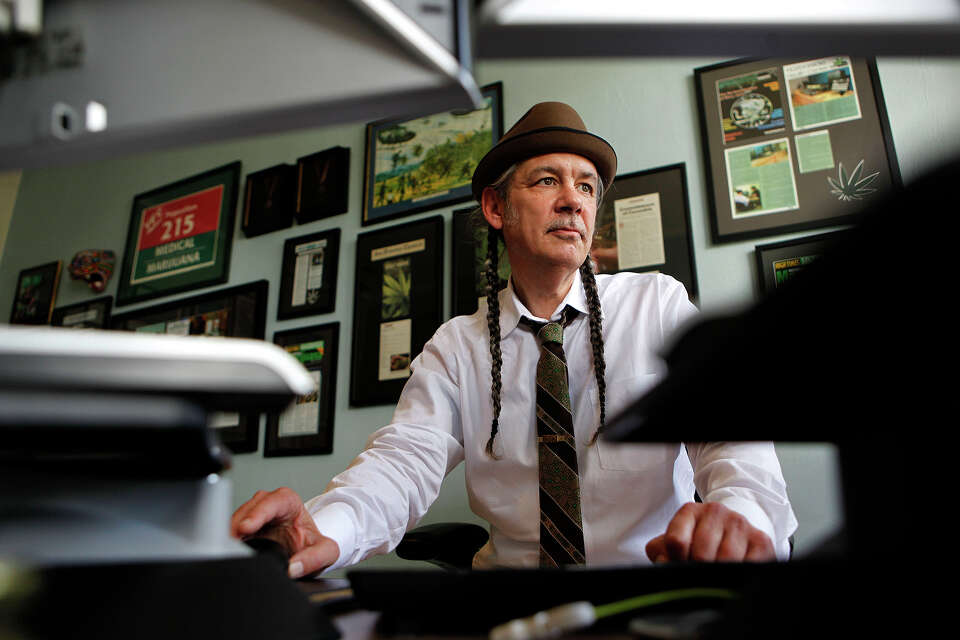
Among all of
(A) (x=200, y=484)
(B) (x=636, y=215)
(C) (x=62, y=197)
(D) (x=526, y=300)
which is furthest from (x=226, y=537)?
(C) (x=62, y=197)

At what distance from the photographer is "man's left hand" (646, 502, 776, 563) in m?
0.56

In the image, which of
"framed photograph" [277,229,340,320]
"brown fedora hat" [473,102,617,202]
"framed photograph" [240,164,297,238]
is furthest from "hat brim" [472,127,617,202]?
"framed photograph" [240,164,297,238]

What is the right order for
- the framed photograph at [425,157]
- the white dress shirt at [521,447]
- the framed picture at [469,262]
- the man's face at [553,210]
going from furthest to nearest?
the framed photograph at [425,157] → the framed picture at [469,262] → the man's face at [553,210] → the white dress shirt at [521,447]

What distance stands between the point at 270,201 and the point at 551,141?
1515 millimetres

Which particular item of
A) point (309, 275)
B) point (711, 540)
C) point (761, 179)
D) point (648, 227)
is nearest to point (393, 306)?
point (309, 275)

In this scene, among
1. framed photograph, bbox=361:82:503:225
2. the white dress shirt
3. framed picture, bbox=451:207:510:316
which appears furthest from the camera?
framed photograph, bbox=361:82:503:225

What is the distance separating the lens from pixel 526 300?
5.06 feet

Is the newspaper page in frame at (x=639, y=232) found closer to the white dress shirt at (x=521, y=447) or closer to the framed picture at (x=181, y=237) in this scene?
the white dress shirt at (x=521, y=447)

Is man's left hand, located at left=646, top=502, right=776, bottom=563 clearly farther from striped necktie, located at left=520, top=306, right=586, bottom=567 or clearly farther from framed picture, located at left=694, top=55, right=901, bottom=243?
framed picture, located at left=694, top=55, right=901, bottom=243

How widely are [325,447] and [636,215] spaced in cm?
129

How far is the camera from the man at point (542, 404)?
46.5 inches

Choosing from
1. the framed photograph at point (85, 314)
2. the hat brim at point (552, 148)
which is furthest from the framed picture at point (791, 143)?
the framed photograph at point (85, 314)

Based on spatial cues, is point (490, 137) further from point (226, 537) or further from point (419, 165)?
point (226, 537)

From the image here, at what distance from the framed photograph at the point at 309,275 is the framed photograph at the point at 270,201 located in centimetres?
12
